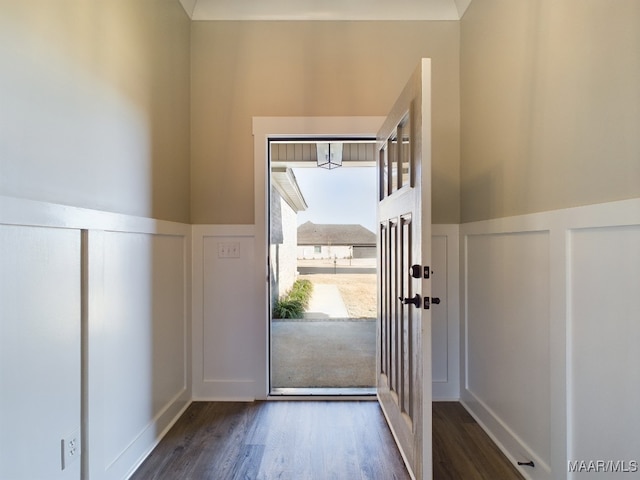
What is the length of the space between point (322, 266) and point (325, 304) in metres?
2.08

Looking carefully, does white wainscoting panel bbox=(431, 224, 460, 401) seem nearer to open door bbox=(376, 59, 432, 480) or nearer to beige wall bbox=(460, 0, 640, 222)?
beige wall bbox=(460, 0, 640, 222)

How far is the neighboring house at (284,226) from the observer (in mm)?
5676

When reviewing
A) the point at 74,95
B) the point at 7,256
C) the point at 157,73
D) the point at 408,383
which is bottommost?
the point at 408,383

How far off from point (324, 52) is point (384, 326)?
196 cm

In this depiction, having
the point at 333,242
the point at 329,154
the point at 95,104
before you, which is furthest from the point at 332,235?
the point at 95,104

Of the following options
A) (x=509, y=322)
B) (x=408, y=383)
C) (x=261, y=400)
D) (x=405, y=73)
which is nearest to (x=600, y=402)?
(x=509, y=322)

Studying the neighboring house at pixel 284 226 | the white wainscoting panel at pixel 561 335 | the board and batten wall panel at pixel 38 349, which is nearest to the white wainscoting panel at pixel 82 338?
the board and batten wall panel at pixel 38 349

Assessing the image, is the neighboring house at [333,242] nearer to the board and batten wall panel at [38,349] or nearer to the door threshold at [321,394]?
the door threshold at [321,394]

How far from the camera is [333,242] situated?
7.94 metres

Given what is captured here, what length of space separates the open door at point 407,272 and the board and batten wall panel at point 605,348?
543mm

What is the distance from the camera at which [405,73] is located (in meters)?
2.41

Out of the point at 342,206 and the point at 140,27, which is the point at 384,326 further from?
the point at 342,206

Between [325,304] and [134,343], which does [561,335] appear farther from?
[325,304]

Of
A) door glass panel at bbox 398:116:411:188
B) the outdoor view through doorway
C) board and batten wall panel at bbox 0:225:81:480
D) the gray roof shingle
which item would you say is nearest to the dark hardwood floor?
the outdoor view through doorway
